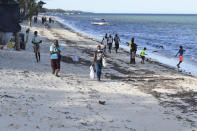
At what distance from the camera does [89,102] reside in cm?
873

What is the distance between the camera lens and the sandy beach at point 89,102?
6.79 m

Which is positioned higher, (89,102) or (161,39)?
(89,102)

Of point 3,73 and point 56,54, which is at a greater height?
point 56,54

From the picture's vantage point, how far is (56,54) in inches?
452

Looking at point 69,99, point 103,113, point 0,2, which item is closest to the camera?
point 103,113

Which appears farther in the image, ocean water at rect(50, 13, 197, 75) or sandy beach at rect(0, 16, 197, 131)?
ocean water at rect(50, 13, 197, 75)

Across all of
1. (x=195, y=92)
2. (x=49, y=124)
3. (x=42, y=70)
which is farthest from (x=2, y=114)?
(x=195, y=92)

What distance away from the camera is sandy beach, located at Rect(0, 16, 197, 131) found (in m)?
6.79

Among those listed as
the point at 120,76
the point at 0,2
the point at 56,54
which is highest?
the point at 0,2

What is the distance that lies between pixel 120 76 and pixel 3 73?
584 centimetres

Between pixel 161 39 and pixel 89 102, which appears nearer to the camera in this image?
pixel 89 102

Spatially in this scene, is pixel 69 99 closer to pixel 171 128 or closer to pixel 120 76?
pixel 171 128

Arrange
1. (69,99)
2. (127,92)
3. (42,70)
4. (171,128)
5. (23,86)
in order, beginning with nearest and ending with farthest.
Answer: (171,128) → (69,99) → (23,86) → (127,92) → (42,70)

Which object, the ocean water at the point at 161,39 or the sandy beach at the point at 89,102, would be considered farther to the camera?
the ocean water at the point at 161,39
